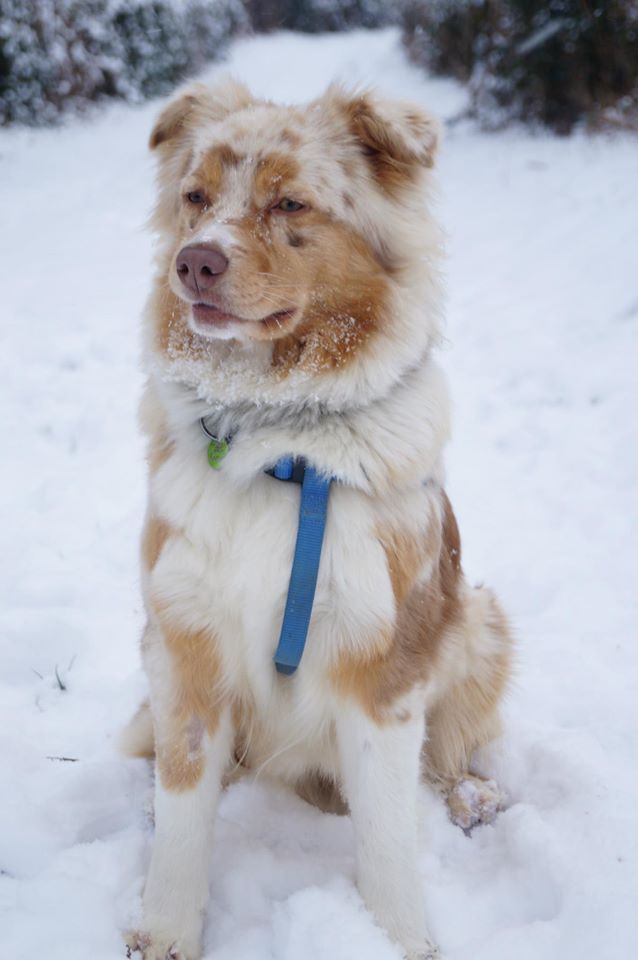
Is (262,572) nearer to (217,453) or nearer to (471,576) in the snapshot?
(217,453)

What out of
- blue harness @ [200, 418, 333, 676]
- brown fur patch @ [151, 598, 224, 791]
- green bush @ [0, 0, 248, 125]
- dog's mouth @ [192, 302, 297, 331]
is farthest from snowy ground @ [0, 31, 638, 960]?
green bush @ [0, 0, 248, 125]

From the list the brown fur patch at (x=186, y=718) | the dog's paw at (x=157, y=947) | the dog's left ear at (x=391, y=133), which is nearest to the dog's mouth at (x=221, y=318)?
the dog's left ear at (x=391, y=133)

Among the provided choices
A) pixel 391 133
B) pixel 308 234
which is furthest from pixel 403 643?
pixel 391 133

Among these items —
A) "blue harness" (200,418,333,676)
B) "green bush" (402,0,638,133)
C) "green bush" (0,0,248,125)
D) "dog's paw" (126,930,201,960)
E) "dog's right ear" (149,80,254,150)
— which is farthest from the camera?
"green bush" (0,0,248,125)

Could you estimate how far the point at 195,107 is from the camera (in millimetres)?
2650

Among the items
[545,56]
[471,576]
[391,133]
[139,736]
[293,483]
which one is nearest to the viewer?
[293,483]

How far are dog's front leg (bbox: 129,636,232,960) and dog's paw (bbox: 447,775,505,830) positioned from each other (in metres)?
0.90

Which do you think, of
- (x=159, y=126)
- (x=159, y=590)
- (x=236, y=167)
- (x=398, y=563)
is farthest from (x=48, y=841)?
(x=159, y=126)

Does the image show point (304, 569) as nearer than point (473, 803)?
Yes

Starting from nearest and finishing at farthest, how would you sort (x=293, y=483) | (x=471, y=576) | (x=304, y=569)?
(x=304, y=569) < (x=293, y=483) < (x=471, y=576)

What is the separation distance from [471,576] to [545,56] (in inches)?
292

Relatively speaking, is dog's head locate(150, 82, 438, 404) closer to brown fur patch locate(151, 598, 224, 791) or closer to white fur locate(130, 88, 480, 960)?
white fur locate(130, 88, 480, 960)

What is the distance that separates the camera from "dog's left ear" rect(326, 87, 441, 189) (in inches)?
91.7

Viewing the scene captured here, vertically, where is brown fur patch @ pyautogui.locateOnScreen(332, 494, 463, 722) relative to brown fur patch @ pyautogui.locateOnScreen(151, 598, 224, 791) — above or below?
above
